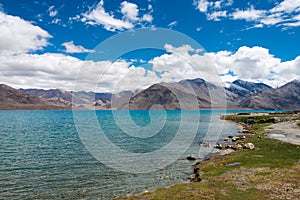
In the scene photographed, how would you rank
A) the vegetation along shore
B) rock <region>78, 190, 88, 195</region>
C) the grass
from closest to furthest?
the vegetation along shore
the grass
rock <region>78, 190, 88, 195</region>

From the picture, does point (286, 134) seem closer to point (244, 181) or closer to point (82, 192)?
point (244, 181)

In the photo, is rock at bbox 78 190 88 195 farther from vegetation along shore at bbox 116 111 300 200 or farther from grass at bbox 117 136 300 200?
grass at bbox 117 136 300 200

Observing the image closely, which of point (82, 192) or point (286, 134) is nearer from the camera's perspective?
point (82, 192)

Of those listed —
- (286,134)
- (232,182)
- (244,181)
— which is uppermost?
(286,134)

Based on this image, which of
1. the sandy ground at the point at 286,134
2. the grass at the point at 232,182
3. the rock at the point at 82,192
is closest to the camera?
the grass at the point at 232,182

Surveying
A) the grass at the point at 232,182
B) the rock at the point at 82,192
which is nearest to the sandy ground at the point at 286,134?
the grass at the point at 232,182

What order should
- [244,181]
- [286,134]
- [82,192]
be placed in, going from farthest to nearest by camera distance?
[286,134], [82,192], [244,181]

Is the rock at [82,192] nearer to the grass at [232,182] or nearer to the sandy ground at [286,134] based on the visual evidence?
the grass at [232,182]

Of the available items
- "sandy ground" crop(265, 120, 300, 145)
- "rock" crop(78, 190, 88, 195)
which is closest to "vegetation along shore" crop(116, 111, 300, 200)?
"rock" crop(78, 190, 88, 195)

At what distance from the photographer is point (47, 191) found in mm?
33000

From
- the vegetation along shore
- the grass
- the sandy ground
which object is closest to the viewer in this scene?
the vegetation along shore

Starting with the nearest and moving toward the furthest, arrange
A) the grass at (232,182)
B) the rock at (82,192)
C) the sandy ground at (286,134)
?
the grass at (232,182) → the rock at (82,192) → the sandy ground at (286,134)

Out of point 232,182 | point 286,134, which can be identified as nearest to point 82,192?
point 232,182

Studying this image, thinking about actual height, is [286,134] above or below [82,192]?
above
